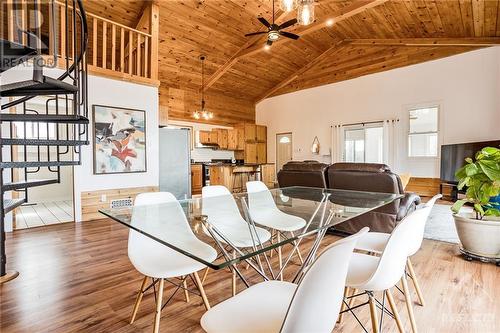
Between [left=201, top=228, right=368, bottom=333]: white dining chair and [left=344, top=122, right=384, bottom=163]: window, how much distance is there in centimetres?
712

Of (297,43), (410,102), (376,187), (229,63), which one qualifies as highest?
(297,43)

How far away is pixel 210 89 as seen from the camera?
8.33 metres

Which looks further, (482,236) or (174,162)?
(174,162)

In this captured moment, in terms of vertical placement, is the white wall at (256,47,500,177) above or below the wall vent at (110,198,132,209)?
above

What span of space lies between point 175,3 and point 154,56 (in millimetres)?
1114

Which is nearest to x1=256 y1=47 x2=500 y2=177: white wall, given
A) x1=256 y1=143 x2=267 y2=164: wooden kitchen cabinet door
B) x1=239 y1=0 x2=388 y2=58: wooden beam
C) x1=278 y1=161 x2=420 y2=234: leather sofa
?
x1=256 y1=143 x2=267 y2=164: wooden kitchen cabinet door

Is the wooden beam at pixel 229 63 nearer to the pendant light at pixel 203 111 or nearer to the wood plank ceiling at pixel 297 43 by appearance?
the wood plank ceiling at pixel 297 43

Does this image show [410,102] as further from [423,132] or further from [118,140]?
[118,140]

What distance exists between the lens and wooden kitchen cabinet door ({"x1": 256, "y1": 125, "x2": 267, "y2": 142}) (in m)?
9.53

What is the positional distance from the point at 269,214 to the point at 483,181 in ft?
7.06

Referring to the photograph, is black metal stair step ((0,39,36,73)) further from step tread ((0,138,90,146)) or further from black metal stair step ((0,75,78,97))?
step tread ((0,138,90,146))

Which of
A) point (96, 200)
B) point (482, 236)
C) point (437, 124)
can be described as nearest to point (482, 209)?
point (482, 236)

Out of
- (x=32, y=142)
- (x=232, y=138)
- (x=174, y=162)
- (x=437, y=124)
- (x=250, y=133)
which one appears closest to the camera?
(x=32, y=142)

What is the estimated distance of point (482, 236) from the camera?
2.54 m
